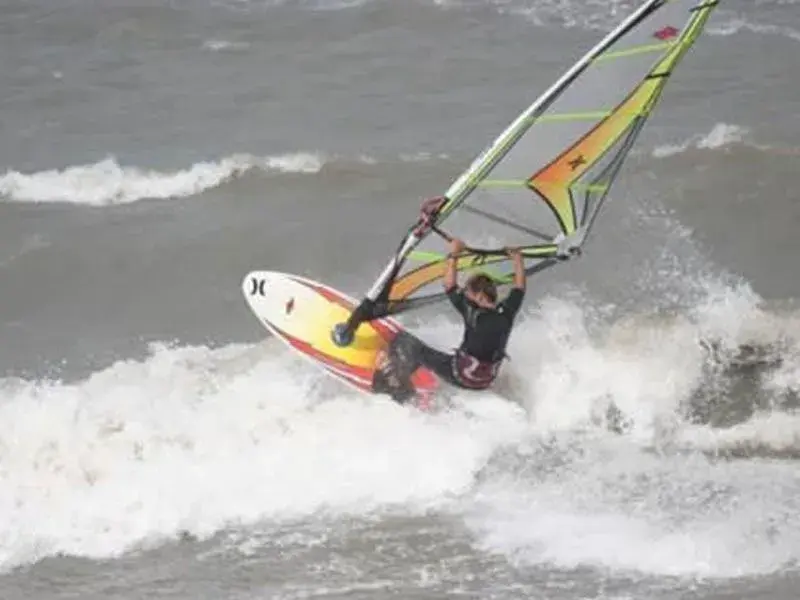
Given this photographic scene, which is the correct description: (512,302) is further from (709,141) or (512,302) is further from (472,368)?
(709,141)

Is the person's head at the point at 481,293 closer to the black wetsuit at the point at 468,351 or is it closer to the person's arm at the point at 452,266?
the black wetsuit at the point at 468,351

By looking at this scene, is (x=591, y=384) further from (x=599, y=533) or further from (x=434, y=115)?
(x=434, y=115)

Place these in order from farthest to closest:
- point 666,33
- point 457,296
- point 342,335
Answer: point 342,335
point 457,296
point 666,33

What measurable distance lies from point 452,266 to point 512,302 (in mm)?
485

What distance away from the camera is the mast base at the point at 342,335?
8.60 metres

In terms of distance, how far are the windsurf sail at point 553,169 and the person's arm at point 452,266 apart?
0.19 meters

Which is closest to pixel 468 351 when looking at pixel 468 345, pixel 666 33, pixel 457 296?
pixel 468 345

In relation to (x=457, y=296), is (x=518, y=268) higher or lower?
higher

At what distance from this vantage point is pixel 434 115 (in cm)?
1302

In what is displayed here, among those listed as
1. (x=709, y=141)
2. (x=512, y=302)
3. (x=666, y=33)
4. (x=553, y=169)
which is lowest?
(x=709, y=141)

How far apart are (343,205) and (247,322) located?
2162 mm

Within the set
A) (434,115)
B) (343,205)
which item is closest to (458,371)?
(343,205)

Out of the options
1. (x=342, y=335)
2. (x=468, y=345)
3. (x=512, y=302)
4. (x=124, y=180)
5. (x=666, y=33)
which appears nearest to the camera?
(x=666, y=33)

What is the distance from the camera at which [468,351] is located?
794 centimetres
